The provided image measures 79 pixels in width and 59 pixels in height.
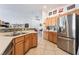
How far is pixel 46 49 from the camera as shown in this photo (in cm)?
260

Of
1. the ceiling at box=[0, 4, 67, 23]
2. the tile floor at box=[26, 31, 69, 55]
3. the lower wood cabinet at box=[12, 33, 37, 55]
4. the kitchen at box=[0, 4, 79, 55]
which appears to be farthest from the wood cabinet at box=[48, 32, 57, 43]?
the ceiling at box=[0, 4, 67, 23]

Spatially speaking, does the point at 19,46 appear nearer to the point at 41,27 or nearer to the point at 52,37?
the point at 41,27

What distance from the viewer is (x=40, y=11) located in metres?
2.56

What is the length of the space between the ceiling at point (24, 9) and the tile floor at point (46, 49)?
60 cm

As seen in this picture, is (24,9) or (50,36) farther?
(50,36)

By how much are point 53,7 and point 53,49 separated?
903mm

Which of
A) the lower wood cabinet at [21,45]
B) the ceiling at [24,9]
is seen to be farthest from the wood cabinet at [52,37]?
the ceiling at [24,9]

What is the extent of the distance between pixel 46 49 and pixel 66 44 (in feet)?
1.74

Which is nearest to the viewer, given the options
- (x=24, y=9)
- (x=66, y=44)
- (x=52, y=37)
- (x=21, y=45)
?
(x=24, y=9)

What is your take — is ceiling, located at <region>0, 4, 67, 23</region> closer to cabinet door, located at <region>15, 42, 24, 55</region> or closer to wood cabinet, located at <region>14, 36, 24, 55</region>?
wood cabinet, located at <region>14, 36, 24, 55</region>

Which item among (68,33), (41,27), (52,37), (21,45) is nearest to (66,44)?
(68,33)
